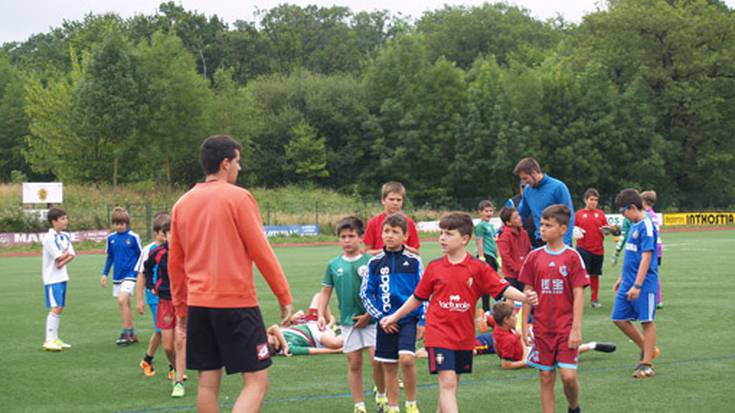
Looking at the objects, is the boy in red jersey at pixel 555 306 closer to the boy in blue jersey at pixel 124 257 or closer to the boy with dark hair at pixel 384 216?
the boy with dark hair at pixel 384 216

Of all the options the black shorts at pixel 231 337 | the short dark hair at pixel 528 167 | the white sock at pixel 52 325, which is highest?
the short dark hair at pixel 528 167

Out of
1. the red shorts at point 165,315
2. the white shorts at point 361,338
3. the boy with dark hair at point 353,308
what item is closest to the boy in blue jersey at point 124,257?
the red shorts at point 165,315

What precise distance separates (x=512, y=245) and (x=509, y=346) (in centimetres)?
286

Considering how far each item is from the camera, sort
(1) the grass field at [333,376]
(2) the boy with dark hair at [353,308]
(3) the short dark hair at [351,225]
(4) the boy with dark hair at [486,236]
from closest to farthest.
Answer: (2) the boy with dark hair at [353,308], (3) the short dark hair at [351,225], (1) the grass field at [333,376], (4) the boy with dark hair at [486,236]

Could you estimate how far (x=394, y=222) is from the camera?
23.6ft

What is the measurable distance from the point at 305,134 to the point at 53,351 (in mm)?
57906

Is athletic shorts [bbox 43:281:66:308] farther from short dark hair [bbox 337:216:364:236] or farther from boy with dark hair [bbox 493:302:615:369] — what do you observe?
boy with dark hair [bbox 493:302:615:369]

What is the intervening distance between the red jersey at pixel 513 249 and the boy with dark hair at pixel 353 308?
4694 mm

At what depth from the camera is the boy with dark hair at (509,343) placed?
31.9ft

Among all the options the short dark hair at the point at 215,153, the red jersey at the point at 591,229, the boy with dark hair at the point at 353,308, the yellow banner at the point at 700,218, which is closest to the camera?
the short dark hair at the point at 215,153

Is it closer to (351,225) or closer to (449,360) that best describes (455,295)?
(449,360)

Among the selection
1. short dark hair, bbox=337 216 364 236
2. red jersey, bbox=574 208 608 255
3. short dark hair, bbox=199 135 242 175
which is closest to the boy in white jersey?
short dark hair, bbox=337 216 364 236

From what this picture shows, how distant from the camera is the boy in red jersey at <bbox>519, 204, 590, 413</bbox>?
693 cm

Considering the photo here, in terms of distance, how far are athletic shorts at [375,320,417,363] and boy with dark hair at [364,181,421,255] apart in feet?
4.17
